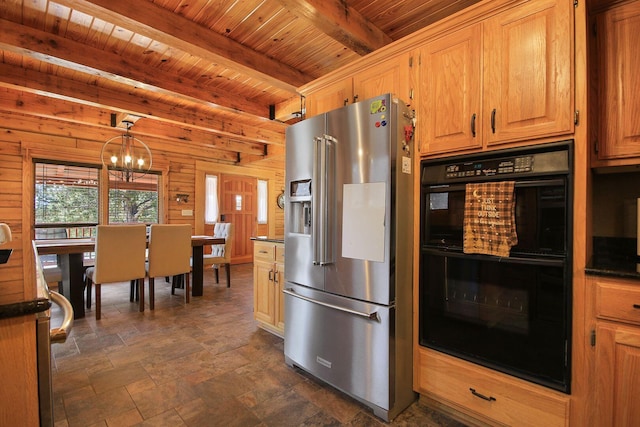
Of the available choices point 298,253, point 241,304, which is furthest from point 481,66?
point 241,304

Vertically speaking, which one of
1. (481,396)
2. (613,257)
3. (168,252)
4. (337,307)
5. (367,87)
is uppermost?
(367,87)

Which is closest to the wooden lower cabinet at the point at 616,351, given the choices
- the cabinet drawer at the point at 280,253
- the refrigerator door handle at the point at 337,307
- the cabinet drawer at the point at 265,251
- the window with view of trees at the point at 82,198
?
the refrigerator door handle at the point at 337,307

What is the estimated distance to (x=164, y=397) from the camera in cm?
193

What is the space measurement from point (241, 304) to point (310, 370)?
1.99m

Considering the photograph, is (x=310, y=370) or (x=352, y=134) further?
(x=310, y=370)

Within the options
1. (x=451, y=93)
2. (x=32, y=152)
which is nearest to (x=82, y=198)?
(x=32, y=152)

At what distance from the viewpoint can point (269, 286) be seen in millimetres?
2859

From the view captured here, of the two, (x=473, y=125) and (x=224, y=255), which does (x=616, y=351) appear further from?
(x=224, y=255)

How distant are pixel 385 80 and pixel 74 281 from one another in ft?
12.3

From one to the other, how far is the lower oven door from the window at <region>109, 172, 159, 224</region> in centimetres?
528

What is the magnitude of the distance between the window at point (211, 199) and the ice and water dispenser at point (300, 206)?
4603 millimetres

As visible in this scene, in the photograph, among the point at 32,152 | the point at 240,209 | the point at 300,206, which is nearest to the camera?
the point at 300,206

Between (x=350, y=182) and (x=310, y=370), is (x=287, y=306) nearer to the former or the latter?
(x=310, y=370)

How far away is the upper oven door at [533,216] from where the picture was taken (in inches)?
54.4
